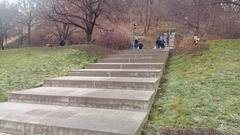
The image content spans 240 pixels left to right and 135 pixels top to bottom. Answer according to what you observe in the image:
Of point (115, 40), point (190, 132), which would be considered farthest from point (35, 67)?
point (115, 40)

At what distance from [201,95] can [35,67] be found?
6261 mm

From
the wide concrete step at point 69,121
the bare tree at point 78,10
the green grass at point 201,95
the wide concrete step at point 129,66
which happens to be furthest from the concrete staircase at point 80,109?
the bare tree at point 78,10

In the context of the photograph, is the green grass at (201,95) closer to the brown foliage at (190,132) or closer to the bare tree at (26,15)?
the brown foliage at (190,132)

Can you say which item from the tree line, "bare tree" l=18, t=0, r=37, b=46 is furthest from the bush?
"bare tree" l=18, t=0, r=37, b=46

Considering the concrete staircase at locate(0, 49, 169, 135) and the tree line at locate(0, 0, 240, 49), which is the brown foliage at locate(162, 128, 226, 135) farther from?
the tree line at locate(0, 0, 240, 49)

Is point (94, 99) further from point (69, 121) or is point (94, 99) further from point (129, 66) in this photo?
point (129, 66)

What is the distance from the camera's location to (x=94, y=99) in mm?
5930

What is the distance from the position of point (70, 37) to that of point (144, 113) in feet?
71.9

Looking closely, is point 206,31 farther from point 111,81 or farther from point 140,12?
point 111,81

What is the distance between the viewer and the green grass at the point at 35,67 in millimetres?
8164

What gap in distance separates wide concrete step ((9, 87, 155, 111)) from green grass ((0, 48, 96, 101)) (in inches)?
33.6

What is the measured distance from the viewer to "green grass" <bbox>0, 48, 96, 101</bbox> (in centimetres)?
816

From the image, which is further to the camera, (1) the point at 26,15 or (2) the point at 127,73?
(1) the point at 26,15

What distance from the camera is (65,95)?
20.7 ft
